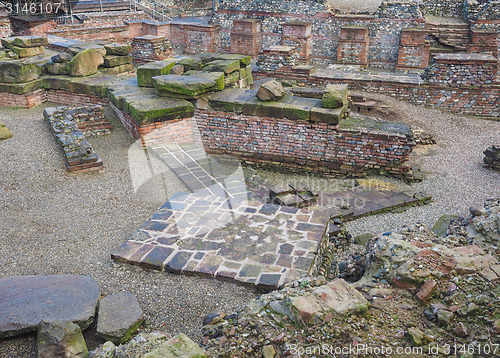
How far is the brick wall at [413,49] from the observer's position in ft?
41.6

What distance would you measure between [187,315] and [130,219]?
2.01 meters

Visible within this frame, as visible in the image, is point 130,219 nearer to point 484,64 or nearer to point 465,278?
point 465,278

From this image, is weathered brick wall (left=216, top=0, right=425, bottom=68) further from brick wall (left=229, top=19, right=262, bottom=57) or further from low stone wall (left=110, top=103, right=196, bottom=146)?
low stone wall (left=110, top=103, right=196, bottom=146)

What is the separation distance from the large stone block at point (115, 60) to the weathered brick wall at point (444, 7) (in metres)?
11.0

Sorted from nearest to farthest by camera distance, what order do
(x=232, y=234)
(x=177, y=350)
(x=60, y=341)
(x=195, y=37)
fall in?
(x=177, y=350)
(x=60, y=341)
(x=232, y=234)
(x=195, y=37)

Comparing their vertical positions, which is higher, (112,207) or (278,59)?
(278,59)

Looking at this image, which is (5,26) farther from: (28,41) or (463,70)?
(463,70)

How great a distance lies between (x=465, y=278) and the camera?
3.50m

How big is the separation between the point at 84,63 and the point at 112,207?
560 cm

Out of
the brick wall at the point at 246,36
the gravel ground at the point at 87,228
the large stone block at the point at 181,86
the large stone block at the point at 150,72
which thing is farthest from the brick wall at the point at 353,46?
the gravel ground at the point at 87,228

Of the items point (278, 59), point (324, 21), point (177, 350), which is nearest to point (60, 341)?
point (177, 350)

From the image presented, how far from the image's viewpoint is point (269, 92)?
756 centimetres

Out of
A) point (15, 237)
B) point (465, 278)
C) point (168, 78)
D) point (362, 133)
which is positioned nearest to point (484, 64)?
point (362, 133)

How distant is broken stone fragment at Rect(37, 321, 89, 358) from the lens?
3135 millimetres
